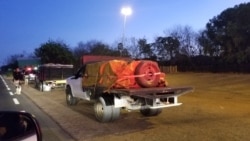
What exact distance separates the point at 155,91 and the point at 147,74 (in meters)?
0.95

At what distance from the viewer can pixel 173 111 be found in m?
17.3

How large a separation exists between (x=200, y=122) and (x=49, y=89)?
22.5m

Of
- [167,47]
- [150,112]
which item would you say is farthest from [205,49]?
[150,112]

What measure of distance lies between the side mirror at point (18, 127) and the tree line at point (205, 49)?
4422 centimetres

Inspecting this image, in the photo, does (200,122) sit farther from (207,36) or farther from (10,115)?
(207,36)

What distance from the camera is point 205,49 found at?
69062mm

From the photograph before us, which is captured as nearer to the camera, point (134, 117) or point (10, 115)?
point (10, 115)

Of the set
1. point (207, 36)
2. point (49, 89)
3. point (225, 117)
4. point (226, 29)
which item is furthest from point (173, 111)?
point (207, 36)

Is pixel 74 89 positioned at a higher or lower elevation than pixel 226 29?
lower

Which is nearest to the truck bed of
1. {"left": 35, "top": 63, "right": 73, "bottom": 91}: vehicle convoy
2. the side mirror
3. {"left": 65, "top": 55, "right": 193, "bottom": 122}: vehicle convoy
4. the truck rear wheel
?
{"left": 65, "top": 55, "right": 193, "bottom": 122}: vehicle convoy

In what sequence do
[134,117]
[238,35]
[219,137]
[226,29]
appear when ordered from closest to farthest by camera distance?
[219,137], [134,117], [238,35], [226,29]

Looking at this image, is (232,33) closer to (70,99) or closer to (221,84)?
(221,84)

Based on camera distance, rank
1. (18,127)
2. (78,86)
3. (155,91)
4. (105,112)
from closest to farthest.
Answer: (18,127) < (155,91) < (105,112) < (78,86)

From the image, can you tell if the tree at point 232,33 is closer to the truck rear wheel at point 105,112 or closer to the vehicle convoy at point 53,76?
the vehicle convoy at point 53,76
